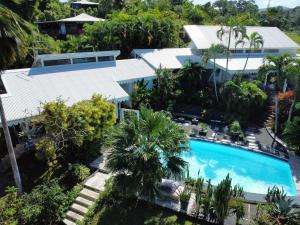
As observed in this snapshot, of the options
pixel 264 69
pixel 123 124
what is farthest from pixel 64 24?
pixel 123 124

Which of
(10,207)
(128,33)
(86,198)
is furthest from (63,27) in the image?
(10,207)

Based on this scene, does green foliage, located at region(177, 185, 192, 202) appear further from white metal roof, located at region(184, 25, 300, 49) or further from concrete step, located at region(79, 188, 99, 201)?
white metal roof, located at region(184, 25, 300, 49)

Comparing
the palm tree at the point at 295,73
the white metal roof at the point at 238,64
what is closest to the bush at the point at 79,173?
the palm tree at the point at 295,73

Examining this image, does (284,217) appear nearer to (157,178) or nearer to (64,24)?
(157,178)

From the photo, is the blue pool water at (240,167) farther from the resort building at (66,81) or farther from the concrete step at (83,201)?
the resort building at (66,81)

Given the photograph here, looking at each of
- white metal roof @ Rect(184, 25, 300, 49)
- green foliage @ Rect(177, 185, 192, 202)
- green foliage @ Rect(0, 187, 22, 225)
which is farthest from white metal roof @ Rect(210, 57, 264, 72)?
green foliage @ Rect(0, 187, 22, 225)

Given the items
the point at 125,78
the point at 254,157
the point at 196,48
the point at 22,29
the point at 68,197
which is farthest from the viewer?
the point at 196,48
